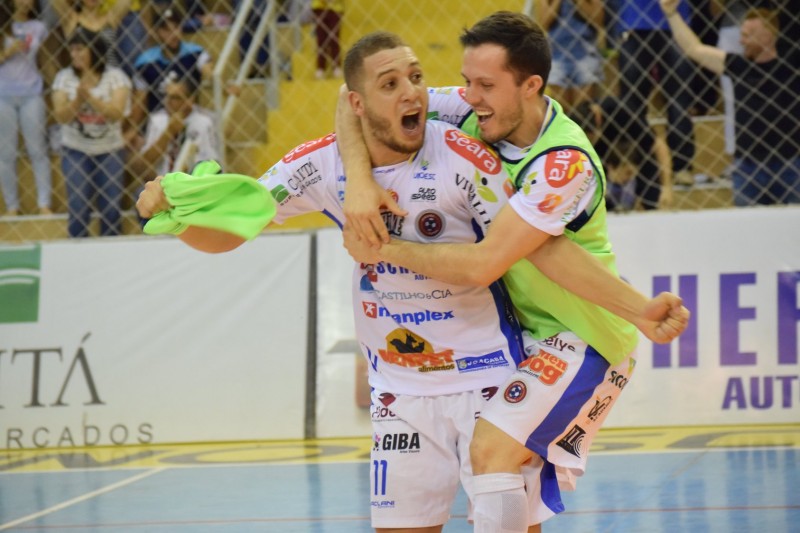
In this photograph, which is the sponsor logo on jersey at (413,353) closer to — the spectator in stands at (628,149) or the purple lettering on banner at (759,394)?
the purple lettering on banner at (759,394)

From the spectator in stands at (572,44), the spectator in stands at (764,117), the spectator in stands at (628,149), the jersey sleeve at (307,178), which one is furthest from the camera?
the spectator in stands at (572,44)

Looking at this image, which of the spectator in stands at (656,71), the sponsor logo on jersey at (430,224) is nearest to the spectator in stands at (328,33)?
the spectator in stands at (656,71)

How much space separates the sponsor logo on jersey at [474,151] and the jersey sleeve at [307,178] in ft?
1.33

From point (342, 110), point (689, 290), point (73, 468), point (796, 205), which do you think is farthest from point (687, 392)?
point (342, 110)

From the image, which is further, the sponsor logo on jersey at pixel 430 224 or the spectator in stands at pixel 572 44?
the spectator in stands at pixel 572 44

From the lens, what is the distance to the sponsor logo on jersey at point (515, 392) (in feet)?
12.0

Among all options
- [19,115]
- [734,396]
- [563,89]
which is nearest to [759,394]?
[734,396]

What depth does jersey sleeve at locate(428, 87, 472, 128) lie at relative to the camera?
4.08 metres

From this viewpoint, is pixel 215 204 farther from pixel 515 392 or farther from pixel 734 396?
pixel 734 396

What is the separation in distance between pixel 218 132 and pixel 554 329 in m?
6.91

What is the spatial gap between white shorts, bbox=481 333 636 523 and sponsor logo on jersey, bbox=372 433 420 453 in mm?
253

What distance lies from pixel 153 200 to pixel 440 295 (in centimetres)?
95

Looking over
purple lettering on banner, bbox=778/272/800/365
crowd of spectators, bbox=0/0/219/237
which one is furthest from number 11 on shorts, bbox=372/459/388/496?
crowd of spectators, bbox=0/0/219/237

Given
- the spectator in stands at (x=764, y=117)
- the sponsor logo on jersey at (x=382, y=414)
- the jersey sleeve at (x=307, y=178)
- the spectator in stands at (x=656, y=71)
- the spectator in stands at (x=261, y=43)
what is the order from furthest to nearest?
the spectator in stands at (x=261, y=43)
the spectator in stands at (x=656, y=71)
the spectator in stands at (x=764, y=117)
the jersey sleeve at (x=307, y=178)
the sponsor logo on jersey at (x=382, y=414)
